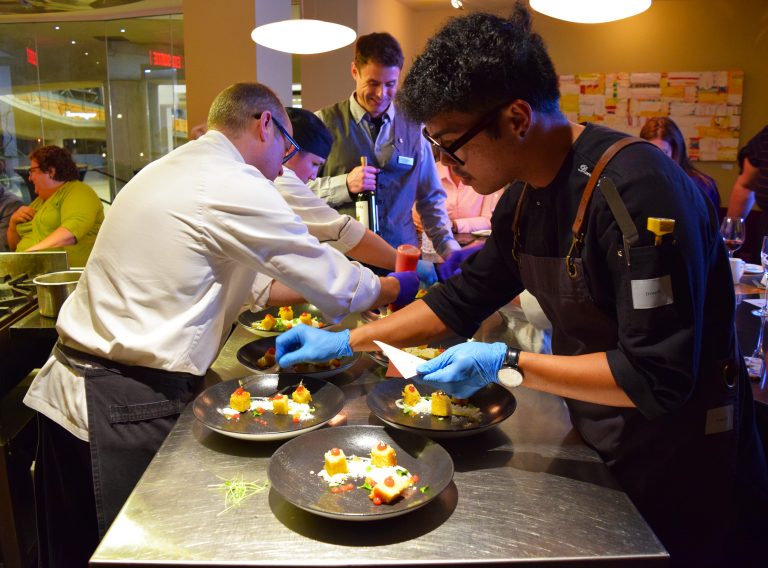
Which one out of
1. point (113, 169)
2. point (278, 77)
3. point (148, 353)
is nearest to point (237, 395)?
point (148, 353)

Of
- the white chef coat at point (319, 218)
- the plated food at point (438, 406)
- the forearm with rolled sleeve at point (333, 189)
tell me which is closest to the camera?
the plated food at point (438, 406)

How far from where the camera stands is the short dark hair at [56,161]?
5066 mm

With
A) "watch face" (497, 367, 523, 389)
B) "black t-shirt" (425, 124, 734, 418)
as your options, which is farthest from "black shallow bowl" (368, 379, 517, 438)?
"black t-shirt" (425, 124, 734, 418)

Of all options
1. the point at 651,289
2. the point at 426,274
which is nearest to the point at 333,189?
the point at 426,274

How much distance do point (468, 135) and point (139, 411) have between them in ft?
3.73

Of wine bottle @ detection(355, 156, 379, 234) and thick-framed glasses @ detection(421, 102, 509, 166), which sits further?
wine bottle @ detection(355, 156, 379, 234)

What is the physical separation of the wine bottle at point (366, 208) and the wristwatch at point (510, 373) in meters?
2.06

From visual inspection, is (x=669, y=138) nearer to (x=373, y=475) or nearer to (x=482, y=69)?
(x=482, y=69)

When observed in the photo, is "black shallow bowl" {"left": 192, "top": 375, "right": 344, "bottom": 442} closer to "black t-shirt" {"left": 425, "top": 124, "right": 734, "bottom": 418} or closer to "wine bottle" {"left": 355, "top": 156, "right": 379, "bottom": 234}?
"black t-shirt" {"left": 425, "top": 124, "right": 734, "bottom": 418}

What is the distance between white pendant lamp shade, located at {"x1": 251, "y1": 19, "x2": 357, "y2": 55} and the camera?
10.5 feet

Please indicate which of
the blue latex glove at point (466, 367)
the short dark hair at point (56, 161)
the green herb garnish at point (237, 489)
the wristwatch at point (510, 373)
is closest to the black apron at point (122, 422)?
the green herb garnish at point (237, 489)

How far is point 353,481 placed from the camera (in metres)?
1.33

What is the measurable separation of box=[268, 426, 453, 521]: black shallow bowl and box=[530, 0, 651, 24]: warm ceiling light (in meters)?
1.89

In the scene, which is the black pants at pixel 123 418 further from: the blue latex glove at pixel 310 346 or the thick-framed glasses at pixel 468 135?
the thick-framed glasses at pixel 468 135
